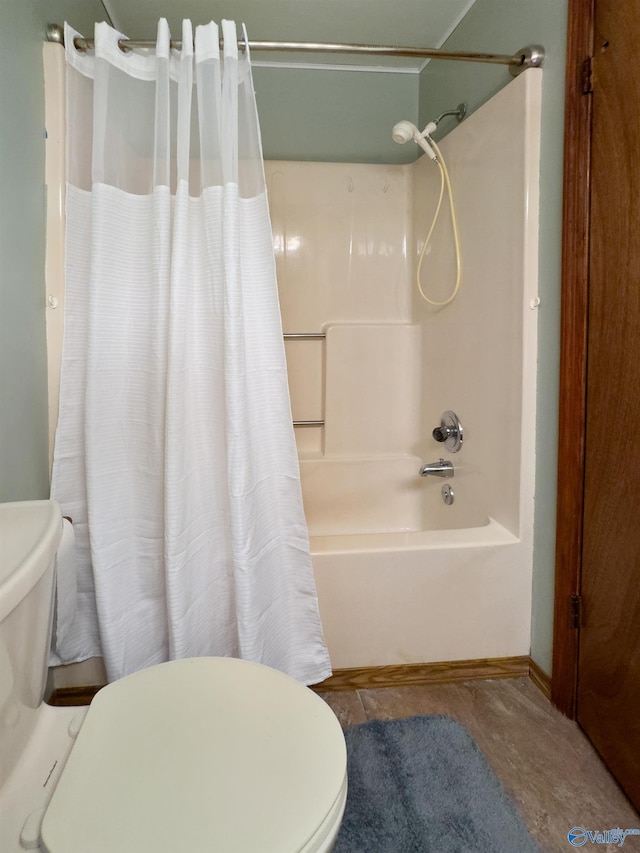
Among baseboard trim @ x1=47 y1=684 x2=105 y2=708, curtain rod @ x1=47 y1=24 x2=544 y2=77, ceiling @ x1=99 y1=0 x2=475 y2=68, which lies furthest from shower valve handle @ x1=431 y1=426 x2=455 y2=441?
ceiling @ x1=99 y1=0 x2=475 y2=68

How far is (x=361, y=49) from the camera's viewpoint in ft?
4.76

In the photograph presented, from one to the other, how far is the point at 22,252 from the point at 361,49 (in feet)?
3.41

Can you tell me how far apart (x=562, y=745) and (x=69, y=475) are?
1.45 meters

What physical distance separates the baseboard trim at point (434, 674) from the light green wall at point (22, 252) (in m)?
0.76

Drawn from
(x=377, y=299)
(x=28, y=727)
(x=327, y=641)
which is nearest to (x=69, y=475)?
(x=28, y=727)

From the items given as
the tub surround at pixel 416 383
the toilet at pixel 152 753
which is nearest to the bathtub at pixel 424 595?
the tub surround at pixel 416 383

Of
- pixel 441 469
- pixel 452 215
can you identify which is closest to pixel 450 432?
pixel 441 469

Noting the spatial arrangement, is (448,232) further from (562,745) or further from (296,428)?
(562,745)

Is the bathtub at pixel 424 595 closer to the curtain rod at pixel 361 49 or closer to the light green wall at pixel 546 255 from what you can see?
the light green wall at pixel 546 255

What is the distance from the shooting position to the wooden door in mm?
1159

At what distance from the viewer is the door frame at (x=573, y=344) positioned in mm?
1307

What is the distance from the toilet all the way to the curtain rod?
1.20m

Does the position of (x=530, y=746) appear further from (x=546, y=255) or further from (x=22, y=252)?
(x=22, y=252)

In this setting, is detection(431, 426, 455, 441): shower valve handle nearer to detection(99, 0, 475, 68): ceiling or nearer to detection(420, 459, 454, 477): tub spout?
detection(420, 459, 454, 477): tub spout
